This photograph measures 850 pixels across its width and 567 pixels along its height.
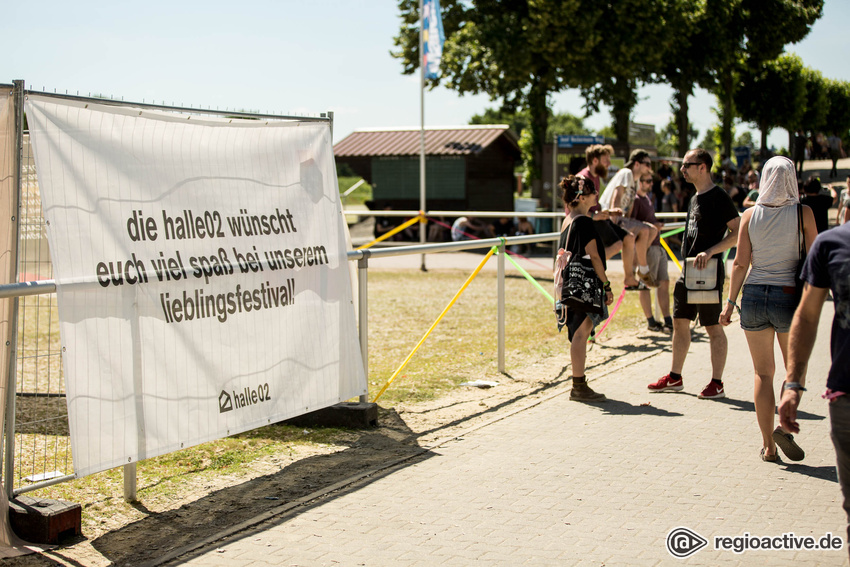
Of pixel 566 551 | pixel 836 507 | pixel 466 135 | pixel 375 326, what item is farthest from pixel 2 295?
pixel 466 135

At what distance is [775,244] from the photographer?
17.5ft

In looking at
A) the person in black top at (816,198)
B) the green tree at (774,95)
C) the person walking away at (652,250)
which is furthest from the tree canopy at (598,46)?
the person walking away at (652,250)

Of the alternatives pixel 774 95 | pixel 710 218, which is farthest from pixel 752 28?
pixel 710 218

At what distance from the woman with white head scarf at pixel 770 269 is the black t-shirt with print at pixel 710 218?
142 centimetres

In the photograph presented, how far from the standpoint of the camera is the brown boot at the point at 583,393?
7.08 m

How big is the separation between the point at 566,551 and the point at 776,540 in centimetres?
103

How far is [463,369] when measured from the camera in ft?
28.4

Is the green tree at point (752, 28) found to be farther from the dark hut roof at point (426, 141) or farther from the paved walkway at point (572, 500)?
the paved walkway at point (572, 500)

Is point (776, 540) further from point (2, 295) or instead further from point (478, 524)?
point (2, 295)

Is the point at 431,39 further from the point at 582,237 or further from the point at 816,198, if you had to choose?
the point at 582,237

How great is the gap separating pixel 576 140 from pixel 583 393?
746 inches

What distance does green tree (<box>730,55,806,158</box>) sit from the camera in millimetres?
50250

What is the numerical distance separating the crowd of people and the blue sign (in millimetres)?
16059

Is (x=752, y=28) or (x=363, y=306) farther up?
(x=752, y=28)
